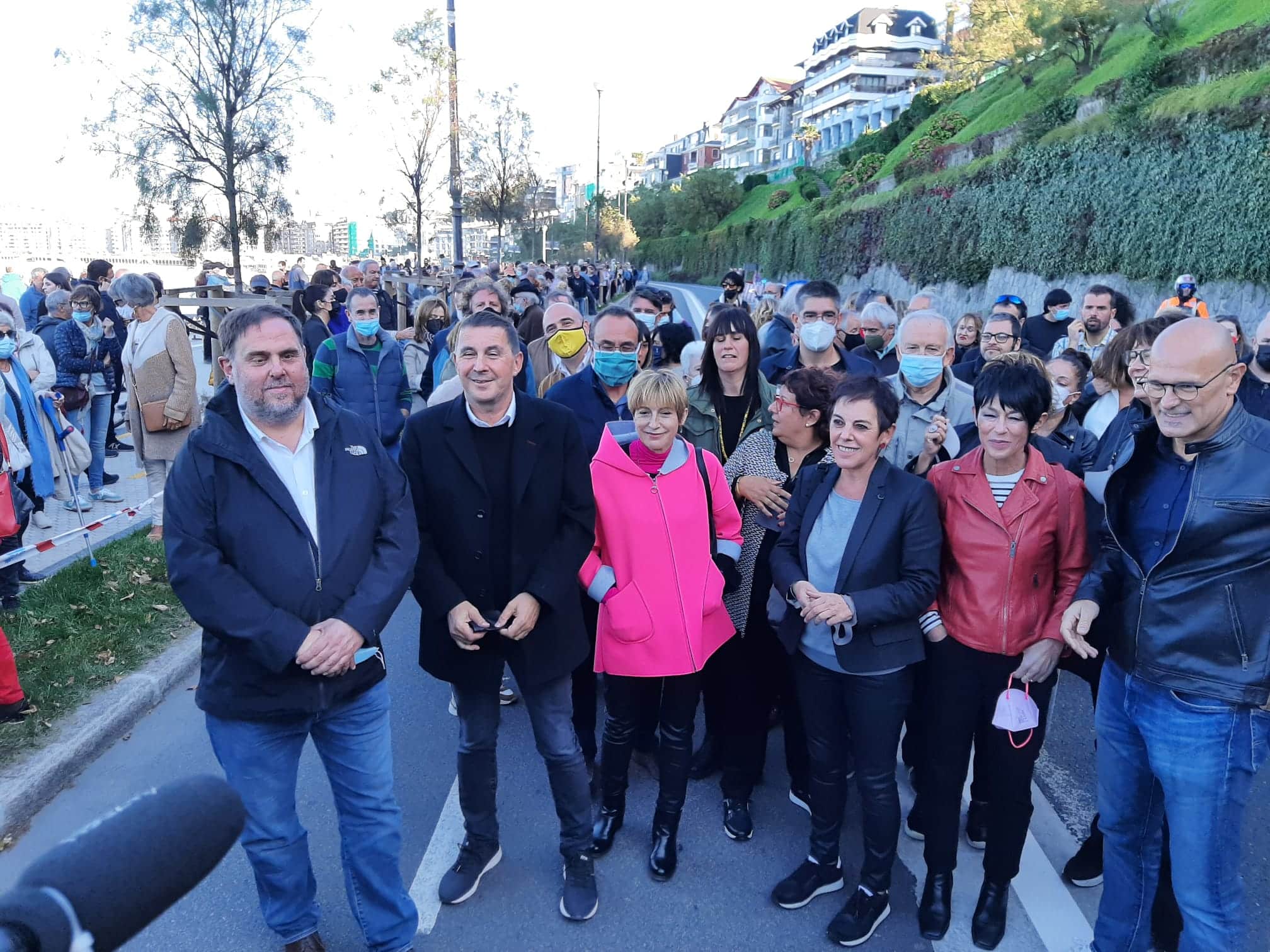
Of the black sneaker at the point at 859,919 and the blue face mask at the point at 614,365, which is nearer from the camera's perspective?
the black sneaker at the point at 859,919

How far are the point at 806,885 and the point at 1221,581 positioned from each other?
1.84m

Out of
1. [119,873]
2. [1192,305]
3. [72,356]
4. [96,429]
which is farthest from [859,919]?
[96,429]

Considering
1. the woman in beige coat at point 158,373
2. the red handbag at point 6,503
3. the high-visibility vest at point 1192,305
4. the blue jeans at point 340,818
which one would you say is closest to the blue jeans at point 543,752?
the blue jeans at point 340,818

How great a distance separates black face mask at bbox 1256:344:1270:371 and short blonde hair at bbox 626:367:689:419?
3943mm

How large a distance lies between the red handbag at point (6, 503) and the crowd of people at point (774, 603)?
11.5ft

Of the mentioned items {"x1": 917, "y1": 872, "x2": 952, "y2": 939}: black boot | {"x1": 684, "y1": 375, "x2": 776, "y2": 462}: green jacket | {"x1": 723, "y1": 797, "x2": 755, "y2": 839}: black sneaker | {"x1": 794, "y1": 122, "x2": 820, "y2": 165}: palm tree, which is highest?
{"x1": 794, "y1": 122, "x2": 820, "y2": 165}: palm tree

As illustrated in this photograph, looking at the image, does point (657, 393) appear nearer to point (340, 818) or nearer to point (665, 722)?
point (665, 722)

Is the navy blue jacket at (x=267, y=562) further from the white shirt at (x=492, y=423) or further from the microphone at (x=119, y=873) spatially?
the microphone at (x=119, y=873)

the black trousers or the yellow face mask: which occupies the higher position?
the yellow face mask

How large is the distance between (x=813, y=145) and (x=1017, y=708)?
89.2 metres

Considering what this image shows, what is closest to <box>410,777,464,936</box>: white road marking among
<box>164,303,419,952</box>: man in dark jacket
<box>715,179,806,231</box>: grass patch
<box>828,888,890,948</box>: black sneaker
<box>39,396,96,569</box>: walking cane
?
<box>164,303,419,952</box>: man in dark jacket

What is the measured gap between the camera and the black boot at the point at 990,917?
3.09m

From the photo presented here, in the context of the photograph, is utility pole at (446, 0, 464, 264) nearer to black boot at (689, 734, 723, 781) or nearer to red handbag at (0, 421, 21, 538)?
red handbag at (0, 421, 21, 538)

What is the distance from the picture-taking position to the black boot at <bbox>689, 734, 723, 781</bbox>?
14.2 feet
